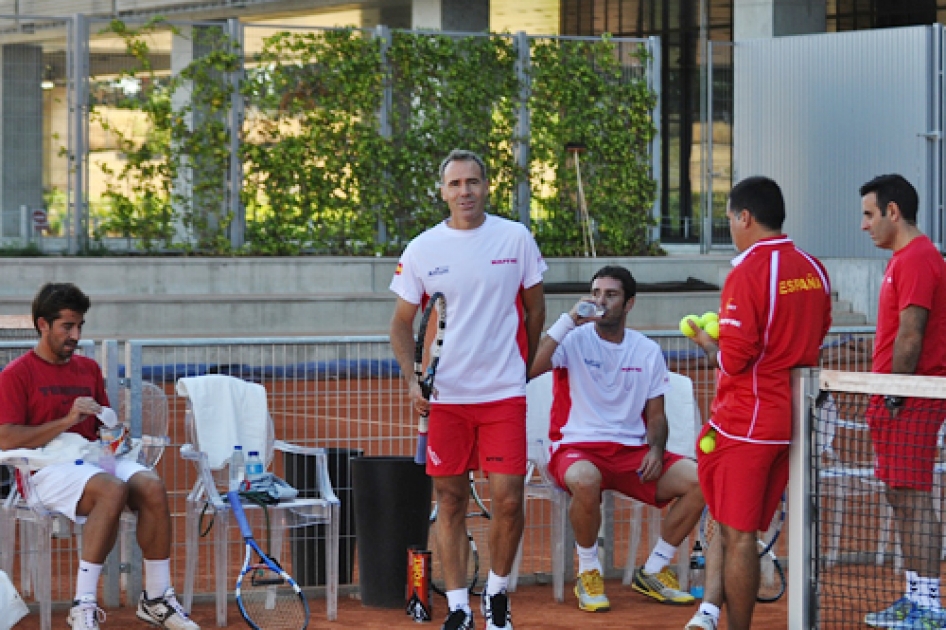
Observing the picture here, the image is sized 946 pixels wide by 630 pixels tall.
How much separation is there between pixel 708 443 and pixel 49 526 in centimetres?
287

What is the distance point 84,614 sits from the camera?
20.8ft

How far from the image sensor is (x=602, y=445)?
24.3ft

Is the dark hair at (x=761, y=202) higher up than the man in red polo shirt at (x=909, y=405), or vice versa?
the dark hair at (x=761, y=202)

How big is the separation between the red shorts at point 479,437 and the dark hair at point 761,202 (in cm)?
126

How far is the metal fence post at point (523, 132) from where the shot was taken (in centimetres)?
1923

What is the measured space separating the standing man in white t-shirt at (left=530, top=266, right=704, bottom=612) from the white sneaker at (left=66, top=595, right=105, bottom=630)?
2.26 metres

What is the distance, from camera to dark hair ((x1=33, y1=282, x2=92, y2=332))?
21.8ft

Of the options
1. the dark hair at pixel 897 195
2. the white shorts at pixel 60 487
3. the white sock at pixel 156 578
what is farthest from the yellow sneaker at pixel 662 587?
the white shorts at pixel 60 487

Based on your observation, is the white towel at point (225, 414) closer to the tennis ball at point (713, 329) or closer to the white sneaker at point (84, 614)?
the white sneaker at point (84, 614)

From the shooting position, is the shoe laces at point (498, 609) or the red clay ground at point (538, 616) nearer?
the shoe laces at point (498, 609)

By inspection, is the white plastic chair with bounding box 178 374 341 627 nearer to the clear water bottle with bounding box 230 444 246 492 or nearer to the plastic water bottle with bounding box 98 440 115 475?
the clear water bottle with bounding box 230 444 246 492

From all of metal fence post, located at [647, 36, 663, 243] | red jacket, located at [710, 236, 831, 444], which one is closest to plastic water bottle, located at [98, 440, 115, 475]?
red jacket, located at [710, 236, 831, 444]

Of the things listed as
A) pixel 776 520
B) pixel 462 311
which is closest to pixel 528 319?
pixel 462 311

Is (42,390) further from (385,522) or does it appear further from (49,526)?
(385,522)
